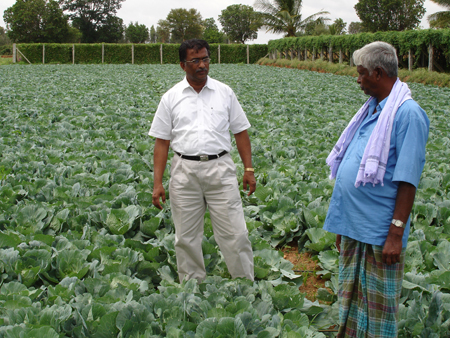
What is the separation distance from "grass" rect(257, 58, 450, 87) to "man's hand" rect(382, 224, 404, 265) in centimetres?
1732

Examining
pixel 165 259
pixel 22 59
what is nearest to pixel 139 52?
pixel 22 59

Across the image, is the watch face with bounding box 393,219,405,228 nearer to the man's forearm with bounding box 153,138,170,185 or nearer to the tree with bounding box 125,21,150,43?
the man's forearm with bounding box 153,138,170,185

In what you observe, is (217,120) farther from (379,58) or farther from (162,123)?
(379,58)

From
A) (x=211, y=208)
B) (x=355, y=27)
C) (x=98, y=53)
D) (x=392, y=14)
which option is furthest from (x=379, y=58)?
(x=355, y=27)

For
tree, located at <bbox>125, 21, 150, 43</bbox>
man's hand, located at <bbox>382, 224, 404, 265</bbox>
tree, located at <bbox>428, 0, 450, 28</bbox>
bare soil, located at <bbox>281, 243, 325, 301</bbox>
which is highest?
tree, located at <bbox>125, 21, 150, 43</bbox>

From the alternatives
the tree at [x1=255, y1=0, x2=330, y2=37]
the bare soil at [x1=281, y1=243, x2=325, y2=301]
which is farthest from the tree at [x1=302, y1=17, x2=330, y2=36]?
the bare soil at [x1=281, y1=243, x2=325, y2=301]

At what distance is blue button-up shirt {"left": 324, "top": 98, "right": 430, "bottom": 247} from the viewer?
5.99 feet

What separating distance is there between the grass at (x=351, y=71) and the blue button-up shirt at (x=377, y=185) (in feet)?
56.4

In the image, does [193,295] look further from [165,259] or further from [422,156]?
[422,156]

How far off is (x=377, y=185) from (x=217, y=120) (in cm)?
105

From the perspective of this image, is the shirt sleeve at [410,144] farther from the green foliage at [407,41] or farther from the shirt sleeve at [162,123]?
the green foliage at [407,41]

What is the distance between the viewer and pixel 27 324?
203 centimetres

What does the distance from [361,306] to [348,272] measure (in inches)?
6.7

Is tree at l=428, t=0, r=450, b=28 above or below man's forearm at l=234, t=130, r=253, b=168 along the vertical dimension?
above
